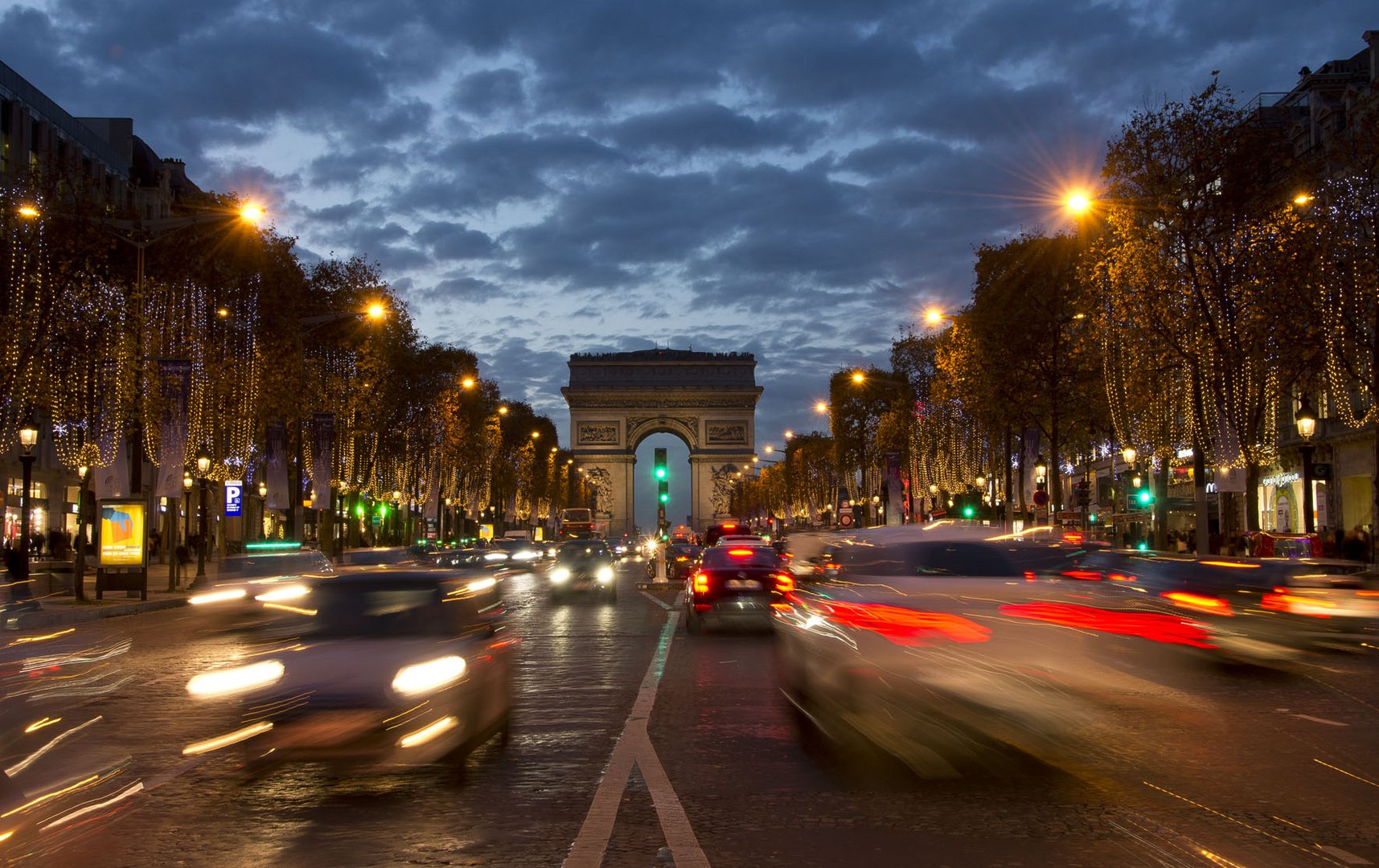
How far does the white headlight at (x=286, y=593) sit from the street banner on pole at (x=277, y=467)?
30.9 metres

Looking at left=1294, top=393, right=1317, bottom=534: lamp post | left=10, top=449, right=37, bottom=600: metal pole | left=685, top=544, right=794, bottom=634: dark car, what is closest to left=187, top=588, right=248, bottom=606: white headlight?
left=685, top=544, right=794, bottom=634: dark car

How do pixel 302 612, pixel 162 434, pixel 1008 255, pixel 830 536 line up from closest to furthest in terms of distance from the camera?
1. pixel 302 612
2. pixel 830 536
3. pixel 162 434
4. pixel 1008 255

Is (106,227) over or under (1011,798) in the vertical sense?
over

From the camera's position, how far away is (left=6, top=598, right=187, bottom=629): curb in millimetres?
25516

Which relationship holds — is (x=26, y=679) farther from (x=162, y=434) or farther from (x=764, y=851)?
(x=162, y=434)

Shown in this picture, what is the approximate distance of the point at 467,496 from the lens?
94.1m

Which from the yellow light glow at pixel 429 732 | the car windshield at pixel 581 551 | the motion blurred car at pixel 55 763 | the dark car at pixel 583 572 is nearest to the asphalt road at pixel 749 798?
the motion blurred car at pixel 55 763

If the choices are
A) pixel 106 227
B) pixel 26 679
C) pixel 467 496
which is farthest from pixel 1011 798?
pixel 467 496

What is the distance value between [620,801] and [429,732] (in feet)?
11.1

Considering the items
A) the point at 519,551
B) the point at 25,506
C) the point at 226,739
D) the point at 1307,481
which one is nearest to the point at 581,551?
the point at 25,506

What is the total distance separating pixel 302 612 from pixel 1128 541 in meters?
47.5

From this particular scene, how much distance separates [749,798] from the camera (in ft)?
26.2

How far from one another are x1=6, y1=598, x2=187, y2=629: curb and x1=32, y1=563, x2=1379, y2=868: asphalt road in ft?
46.5

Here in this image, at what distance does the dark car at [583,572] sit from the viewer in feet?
110
